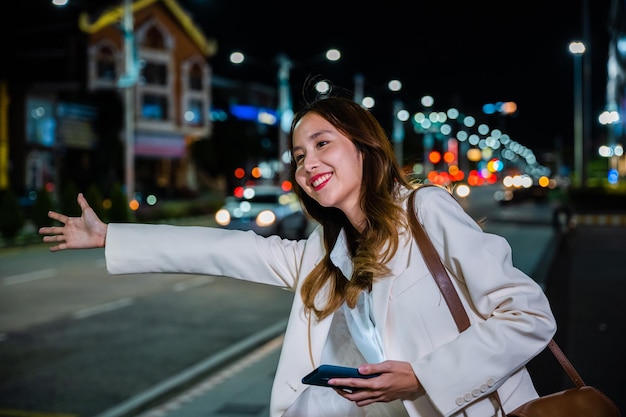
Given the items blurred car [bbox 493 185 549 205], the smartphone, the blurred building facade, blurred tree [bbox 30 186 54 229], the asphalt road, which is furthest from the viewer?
blurred car [bbox 493 185 549 205]

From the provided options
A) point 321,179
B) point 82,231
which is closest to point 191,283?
point 82,231

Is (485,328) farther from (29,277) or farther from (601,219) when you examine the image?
(601,219)

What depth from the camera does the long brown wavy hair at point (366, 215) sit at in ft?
7.98

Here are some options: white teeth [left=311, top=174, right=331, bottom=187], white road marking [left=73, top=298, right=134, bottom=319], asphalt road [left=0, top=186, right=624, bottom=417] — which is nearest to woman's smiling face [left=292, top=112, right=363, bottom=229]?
white teeth [left=311, top=174, right=331, bottom=187]

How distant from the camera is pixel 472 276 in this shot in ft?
7.35

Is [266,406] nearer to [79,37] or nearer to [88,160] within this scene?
[79,37]

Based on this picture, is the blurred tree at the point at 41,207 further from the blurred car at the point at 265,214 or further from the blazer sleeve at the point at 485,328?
the blazer sleeve at the point at 485,328

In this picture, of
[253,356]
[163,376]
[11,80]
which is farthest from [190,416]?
[11,80]

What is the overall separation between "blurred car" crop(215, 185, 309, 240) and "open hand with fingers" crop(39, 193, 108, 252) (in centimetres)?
2148

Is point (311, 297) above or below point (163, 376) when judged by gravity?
above

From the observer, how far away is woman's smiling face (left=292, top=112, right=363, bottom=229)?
8.54 feet

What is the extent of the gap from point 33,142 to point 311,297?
45.8 meters

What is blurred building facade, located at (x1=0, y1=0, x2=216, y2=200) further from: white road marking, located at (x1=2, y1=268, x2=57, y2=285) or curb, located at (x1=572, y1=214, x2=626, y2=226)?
curb, located at (x1=572, y1=214, x2=626, y2=226)

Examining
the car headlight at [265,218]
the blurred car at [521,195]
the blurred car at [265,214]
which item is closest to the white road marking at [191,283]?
the blurred car at [265,214]
